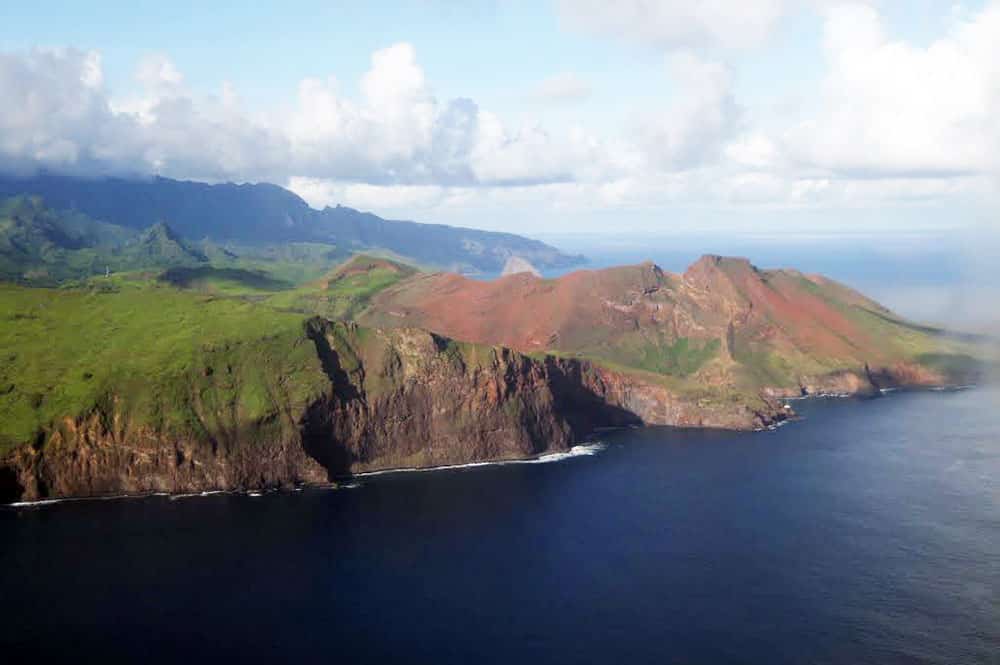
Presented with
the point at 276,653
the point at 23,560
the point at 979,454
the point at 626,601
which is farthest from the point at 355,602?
the point at 979,454

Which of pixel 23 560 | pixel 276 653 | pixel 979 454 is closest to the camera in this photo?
pixel 276 653

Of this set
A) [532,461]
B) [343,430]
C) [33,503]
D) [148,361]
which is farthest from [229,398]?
[532,461]

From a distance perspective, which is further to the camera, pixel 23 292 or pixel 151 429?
pixel 23 292

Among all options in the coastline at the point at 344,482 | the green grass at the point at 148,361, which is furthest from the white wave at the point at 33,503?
the green grass at the point at 148,361

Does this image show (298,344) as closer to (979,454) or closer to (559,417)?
(559,417)

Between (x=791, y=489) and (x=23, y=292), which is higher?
(x=23, y=292)

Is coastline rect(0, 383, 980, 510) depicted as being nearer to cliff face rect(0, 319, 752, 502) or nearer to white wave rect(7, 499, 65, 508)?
white wave rect(7, 499, 65, 508)

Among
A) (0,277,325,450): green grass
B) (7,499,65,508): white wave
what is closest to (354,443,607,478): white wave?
(0,277,325,450): green grass
